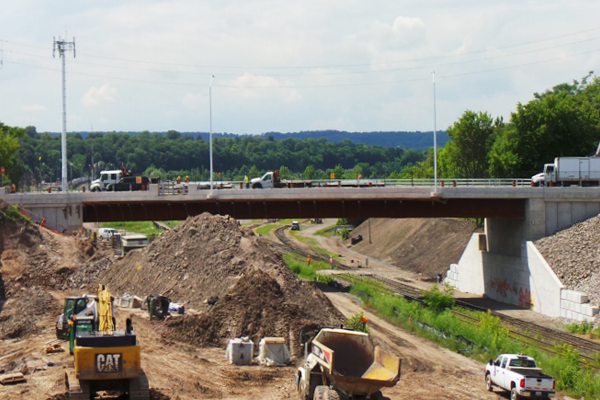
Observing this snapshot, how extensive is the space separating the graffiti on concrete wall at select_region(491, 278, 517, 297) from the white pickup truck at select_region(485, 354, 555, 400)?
109 ft

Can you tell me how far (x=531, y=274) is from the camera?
59.8 meters

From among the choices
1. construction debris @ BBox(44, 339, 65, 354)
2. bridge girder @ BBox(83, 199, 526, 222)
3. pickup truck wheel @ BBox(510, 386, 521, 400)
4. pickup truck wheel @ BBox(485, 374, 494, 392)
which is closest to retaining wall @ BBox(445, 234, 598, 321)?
bridge girder @ BBox(83, 199, 526, 222)

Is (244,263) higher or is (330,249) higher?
(244,263)

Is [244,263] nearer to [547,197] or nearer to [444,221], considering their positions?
[547,197]

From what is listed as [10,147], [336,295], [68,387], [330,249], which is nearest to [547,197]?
[336,295]

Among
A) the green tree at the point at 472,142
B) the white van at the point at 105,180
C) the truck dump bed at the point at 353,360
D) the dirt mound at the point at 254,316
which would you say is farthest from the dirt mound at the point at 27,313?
the green tree at the point at 472,142

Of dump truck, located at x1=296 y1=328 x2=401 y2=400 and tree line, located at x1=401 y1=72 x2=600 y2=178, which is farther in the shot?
tree line, located at x1=401 y1=72 x2=600 y2=178

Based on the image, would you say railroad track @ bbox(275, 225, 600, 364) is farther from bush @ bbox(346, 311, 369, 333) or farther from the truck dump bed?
the truck dump bed

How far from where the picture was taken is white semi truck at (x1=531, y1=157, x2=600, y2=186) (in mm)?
66312

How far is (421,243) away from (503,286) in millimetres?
36809

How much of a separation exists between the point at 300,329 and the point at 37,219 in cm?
3542

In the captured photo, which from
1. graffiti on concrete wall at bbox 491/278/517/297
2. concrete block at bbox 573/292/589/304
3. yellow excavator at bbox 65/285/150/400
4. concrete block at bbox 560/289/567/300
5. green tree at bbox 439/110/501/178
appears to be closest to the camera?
yellow excavator at bbox 65/285/150/400

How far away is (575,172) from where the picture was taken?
219 feet

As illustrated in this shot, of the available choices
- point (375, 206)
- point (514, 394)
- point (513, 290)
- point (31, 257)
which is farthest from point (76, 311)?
point (513, 290)
